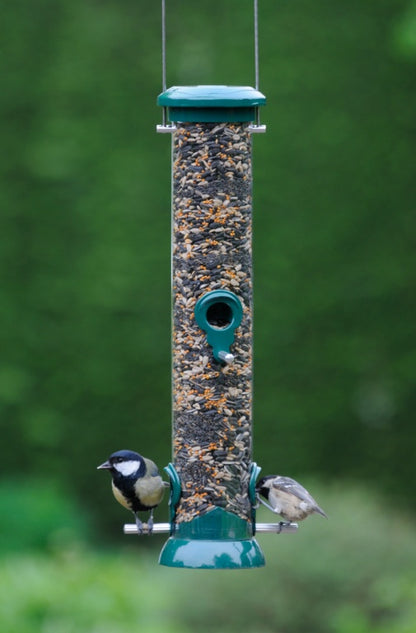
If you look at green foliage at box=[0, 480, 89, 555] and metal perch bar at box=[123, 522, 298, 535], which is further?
green foliage at box=[0, 480, 89, 555]

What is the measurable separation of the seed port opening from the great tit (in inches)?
28.8

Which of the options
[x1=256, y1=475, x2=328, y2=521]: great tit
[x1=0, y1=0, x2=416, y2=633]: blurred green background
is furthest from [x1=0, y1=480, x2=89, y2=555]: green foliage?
[x1=256, y1=475, x2=328, y2=521]: great tit

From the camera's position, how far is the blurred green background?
1299 centimetres

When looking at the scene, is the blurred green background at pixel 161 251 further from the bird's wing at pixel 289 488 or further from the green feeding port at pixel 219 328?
the green feeding port at pixel 219 328

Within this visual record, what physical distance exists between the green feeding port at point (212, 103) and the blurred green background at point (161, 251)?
6.23 m

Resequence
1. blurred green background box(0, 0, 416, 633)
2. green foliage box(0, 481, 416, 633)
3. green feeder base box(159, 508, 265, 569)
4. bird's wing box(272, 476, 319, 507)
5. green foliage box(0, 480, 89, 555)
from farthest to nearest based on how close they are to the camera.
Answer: green foliage box(0, 480, 89, 555), blurred green background box(0, 0, 416, 633), green foliage box(0, 481, 416, 633), bird's wing box(272, 476, 319, 507), green feeder base box(159, 508, 265, 569)

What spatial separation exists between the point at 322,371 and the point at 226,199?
279 inches

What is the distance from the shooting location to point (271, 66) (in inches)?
507

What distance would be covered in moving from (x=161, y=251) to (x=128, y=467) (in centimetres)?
701

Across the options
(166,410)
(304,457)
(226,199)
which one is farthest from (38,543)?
(226,199)

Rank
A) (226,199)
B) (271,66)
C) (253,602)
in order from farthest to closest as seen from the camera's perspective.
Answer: (271,66)
(253,602)
(226,199)

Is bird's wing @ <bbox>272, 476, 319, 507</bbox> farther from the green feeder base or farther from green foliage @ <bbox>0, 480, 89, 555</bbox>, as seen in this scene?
green foliage @ <bbox>0, 480, 89, 555</bbox>

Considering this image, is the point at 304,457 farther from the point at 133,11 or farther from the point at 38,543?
the point at 133,11

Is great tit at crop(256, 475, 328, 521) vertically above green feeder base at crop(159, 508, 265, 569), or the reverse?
great tit at crop(256, 475, 328, 521)
